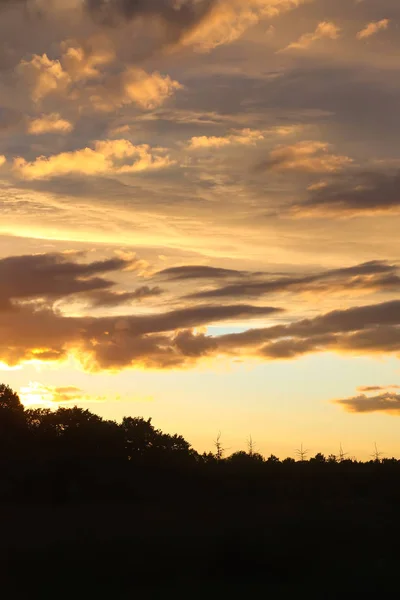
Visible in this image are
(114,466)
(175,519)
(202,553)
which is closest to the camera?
(202,553)

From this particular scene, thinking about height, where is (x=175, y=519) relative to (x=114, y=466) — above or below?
below

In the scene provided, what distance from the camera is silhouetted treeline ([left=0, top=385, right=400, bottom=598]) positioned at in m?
30.2

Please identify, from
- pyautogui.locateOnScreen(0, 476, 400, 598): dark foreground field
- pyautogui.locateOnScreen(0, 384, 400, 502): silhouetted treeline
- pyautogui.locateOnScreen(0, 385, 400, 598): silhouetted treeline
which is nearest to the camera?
pyautogui.locateOnScreen(0, 476, 400, 598): dark foreground field

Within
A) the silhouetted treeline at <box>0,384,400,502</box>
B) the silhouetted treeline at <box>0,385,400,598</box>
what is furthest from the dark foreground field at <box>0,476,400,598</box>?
the silhouetted treeline at <box>0,384,400,502</box>

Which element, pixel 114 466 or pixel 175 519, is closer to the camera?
→ pixel 175 519

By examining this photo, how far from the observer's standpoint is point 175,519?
45.0 meters

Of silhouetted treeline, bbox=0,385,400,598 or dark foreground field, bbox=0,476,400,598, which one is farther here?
silhouetted treeline, bbox=0,385,400,598

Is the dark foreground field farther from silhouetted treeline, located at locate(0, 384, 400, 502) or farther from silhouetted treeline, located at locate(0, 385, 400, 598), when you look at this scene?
silhouetted treeline, located at locate(0, 384, 400, 502)

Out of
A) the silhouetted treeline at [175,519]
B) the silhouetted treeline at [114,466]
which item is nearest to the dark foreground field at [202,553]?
the silhouetted treeline at [175,519]

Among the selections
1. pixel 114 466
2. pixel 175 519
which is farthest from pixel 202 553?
pixel 114 466

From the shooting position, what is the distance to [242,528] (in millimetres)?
38688

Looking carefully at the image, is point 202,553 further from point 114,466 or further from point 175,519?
point 114,466

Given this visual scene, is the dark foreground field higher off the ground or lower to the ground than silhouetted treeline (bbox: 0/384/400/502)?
lower

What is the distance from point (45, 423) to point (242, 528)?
207 ft
